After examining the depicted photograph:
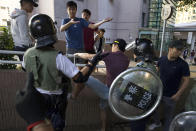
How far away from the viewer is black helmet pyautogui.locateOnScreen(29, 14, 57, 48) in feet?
4.84

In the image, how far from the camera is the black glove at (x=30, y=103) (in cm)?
129

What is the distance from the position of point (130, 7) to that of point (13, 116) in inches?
515

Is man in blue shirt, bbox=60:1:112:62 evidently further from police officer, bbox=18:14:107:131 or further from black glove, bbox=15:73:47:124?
black glove, bbox=15:73:47:124

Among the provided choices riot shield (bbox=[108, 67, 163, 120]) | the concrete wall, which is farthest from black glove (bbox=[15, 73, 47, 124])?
the concrete wall

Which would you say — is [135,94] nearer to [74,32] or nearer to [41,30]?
[41,30]

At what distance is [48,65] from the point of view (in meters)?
1.45

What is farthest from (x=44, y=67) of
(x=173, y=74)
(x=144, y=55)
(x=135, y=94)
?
(x=173, y=74)

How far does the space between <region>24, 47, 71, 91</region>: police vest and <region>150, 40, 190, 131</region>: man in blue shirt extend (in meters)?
1.86

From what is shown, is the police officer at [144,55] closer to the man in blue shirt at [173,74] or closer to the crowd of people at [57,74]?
the crowd of people at [57,74]

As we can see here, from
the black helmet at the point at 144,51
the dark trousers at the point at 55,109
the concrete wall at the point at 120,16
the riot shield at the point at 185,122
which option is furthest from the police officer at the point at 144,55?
the concrete wall at the point at 120,16

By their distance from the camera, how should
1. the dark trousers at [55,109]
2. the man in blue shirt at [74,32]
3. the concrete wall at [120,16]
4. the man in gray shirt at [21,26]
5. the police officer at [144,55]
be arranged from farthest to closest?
1. the concrete wall at [120,16]
2. the man in blue shirt at [74,32]
3. the man in gray shirt at [21,26]
4. the police officer at [144,55]
5. the dark trousers at [55,109]

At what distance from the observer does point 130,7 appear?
13164 millimetres

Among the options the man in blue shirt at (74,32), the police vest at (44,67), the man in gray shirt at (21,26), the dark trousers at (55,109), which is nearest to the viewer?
the police vest at (44,67)

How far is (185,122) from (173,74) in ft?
2.54
